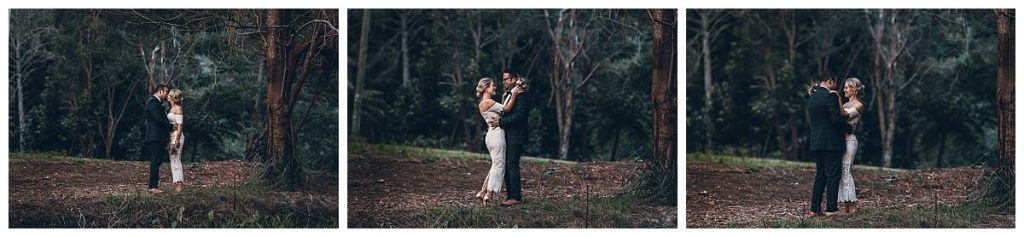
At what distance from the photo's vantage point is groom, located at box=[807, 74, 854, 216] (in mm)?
12664

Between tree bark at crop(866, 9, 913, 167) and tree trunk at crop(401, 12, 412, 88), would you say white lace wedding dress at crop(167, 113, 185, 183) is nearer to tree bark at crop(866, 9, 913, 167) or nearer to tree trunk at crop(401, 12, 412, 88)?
tree trunk at crop(401, 12, 412, 88)

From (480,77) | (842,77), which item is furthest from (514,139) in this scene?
(842,77)

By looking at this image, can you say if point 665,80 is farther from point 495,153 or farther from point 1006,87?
point 1006,87

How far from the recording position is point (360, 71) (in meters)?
13.2

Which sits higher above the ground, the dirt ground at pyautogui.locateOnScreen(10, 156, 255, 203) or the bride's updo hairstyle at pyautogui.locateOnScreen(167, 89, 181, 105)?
the bride's updo hairstyle at pyautogui.locateOnScreen(167, 89, 181, 105)

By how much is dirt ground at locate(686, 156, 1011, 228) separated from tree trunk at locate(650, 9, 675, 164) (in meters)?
0.45

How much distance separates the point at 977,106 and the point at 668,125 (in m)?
3.61

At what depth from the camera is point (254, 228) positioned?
12773 millimetres

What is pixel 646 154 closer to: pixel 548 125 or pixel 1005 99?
pixel 548 125

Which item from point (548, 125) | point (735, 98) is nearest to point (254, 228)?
point (548, 125)

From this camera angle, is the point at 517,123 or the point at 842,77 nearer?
the point at 517,123

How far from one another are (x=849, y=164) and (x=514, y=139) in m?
2.81

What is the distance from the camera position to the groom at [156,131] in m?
13.0

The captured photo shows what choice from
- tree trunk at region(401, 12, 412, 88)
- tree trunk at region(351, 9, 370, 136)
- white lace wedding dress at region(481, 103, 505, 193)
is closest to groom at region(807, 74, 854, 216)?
white lace wedding dress at region(481, 103, 505, 193)
